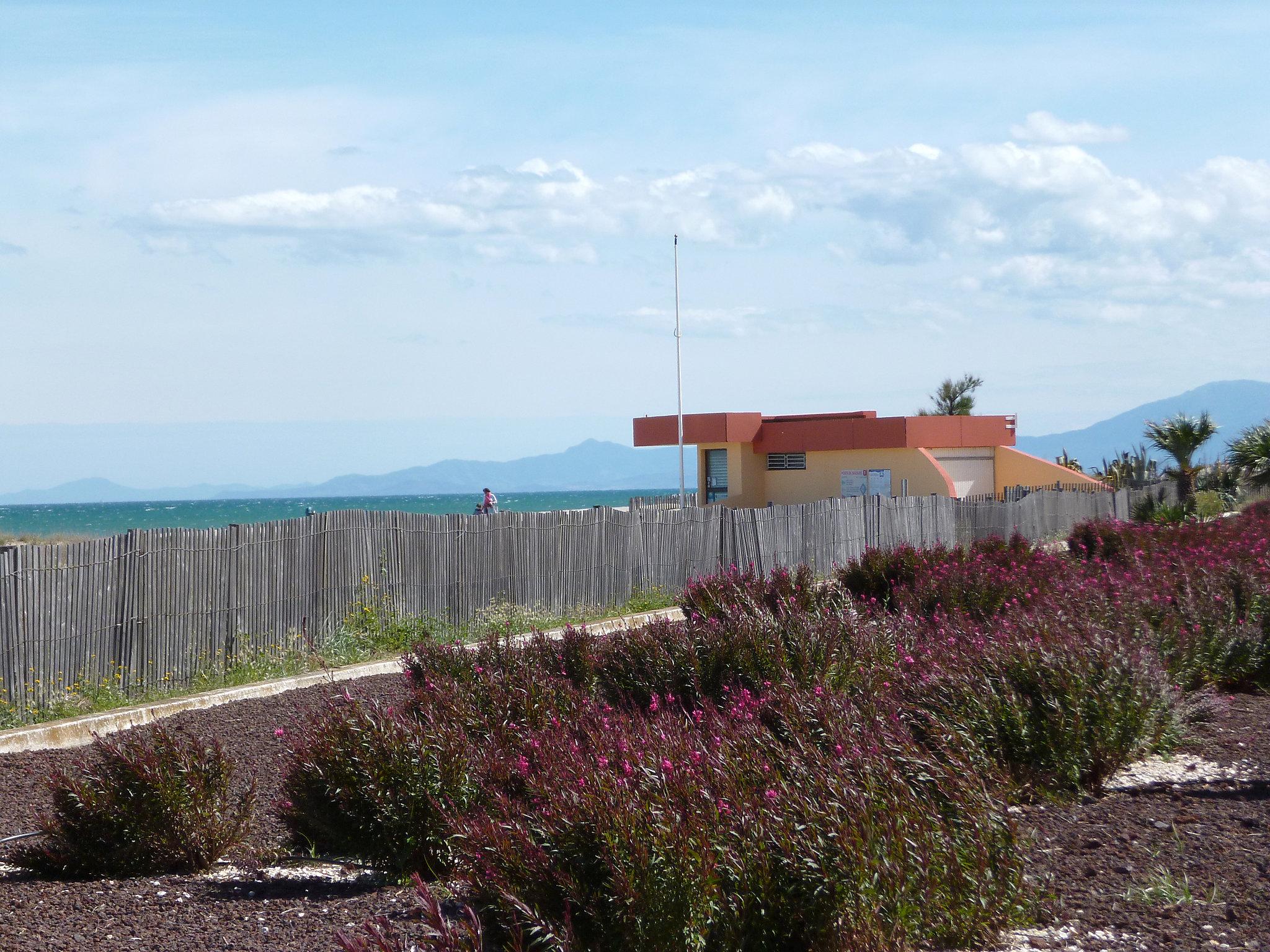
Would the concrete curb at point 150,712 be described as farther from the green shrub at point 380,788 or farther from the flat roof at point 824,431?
the flat roof at point 824,431

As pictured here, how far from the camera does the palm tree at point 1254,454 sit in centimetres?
3494

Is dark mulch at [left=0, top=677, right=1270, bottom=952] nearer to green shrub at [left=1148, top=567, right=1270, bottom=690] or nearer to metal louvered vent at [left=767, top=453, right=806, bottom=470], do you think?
green shrub at [left=1148, top=567, right=1270, bottom=690]

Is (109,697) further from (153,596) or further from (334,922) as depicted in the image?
(334,922)

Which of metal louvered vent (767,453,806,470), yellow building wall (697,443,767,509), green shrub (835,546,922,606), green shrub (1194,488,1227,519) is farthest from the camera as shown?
yellow building wall (697,443,767,509)

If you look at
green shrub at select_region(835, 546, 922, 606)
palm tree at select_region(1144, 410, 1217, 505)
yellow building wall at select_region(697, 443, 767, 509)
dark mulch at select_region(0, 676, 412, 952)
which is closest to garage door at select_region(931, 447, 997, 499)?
palm tree at select_region(1144, 410, 1217, 505)

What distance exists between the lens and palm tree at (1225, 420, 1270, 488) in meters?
34.9

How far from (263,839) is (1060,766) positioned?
410cm

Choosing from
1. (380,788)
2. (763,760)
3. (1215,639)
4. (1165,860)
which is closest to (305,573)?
(380,788)

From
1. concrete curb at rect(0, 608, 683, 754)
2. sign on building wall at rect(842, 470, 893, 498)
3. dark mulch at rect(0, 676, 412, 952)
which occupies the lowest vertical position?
concrete curb at rect(0, 608, 683, 754)

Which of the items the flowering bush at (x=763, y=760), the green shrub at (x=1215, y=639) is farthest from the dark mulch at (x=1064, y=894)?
the green shrub at (x=1215, y=639)

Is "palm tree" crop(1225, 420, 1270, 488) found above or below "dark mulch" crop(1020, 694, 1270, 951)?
above

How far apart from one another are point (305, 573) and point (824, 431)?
84.3ft

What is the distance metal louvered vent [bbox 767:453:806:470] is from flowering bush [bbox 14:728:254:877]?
1272 inches

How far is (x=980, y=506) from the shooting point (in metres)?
28.8
